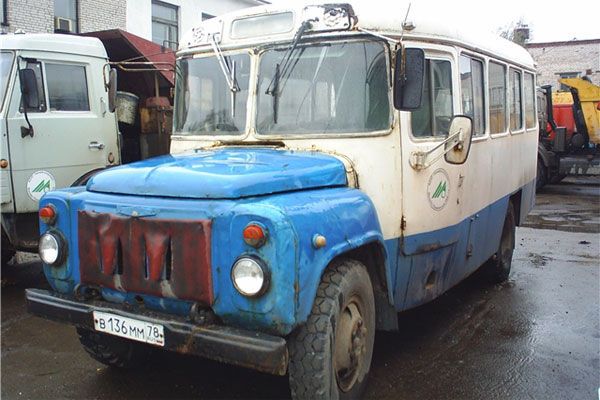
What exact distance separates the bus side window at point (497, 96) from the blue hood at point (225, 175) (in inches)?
93.9

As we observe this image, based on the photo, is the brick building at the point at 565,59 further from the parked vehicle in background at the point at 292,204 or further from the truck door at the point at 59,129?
the parked vehicle in background at the point at 292,204

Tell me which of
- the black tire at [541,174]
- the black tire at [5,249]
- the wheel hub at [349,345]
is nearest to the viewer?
the wheel hub at [349,345]

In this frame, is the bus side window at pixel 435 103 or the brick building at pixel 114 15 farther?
the brick building at pixel 114 15

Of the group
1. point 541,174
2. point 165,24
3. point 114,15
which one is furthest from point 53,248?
point 165,24

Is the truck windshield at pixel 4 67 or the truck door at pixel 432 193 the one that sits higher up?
the truck windshield at pixel 4 67

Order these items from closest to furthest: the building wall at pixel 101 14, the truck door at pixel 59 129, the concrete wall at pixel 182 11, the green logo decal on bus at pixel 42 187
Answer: the truck door at pixel 59 129
the green logo decal on bus at pixel 42 187
the building wall at pixel 101 14
the concrete wall at pixel 182 11

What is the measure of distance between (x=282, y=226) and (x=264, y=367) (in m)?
0.70

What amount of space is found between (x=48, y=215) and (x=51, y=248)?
20cm

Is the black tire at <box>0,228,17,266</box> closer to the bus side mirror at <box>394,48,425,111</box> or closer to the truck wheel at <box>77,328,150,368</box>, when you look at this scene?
the truck wheel at <box>77,328,150,368</box>

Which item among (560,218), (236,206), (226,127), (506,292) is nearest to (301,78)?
(226,127)

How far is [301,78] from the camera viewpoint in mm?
4219

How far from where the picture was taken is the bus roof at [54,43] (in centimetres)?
620

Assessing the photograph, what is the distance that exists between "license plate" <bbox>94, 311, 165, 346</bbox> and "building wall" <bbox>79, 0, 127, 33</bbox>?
12.7 metres

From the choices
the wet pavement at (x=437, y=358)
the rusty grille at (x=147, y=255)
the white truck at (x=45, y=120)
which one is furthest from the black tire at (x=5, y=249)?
the rusty grille at (x=147, y=255)
